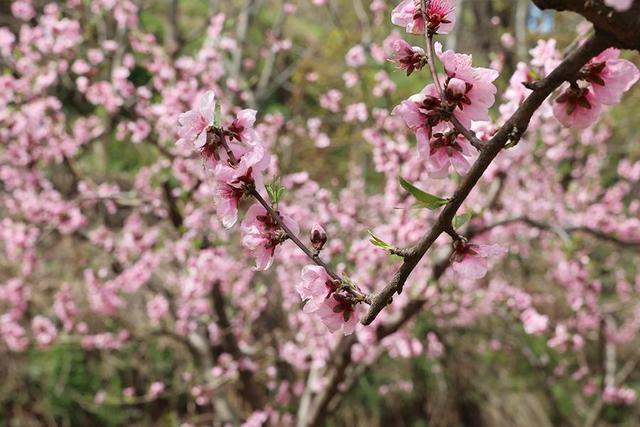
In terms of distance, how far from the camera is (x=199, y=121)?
1190mm

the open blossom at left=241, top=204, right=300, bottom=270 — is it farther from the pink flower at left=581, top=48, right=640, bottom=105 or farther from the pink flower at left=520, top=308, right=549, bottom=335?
the pink flower at left=520, top=308, right=549, bottom=335

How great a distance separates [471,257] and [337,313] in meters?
0.33

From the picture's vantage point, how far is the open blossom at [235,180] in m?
1.16

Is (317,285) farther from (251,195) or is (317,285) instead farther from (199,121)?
(199,121)

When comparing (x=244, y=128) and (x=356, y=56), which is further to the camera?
(x=356, y=56)

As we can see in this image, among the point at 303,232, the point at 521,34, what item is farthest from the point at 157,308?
the point at 521,34

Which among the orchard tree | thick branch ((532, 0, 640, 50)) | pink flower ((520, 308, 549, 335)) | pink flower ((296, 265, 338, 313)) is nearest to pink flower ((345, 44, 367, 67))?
the orchard tree

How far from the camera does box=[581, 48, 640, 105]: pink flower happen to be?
39.6 inches

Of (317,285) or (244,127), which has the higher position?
(244,127)

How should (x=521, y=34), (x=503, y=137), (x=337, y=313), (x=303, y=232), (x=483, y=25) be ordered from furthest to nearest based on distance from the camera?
1. (x=483, y=25)
2. (x=521, y=34)
3. (x=303, y=232)
4. (x=337, y=313)
5. (x=503, y=137)

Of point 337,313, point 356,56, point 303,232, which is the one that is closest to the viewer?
point 337,313

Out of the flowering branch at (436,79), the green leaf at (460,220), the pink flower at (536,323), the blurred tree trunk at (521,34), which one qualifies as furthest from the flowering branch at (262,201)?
the blurred tree trunk at (521,34)

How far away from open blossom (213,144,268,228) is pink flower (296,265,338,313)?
0.72 ft

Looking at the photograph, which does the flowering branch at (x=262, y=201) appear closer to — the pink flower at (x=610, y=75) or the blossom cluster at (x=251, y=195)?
the blossom cluster at (x=251, y=195)
